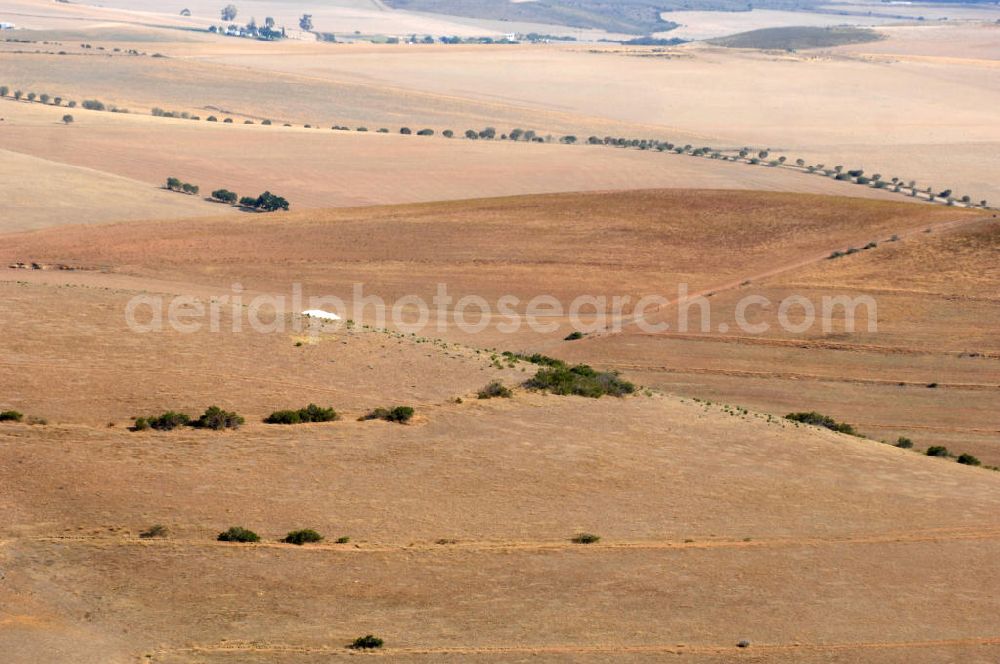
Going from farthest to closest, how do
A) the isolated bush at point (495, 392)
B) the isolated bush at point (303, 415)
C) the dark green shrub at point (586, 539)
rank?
the isolated bush at point (495, 392) < the isolated bush at point (303, 415) < the dark green shrub at point (586, 539)

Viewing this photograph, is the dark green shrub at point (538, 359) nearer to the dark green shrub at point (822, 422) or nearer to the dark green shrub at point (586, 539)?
the dark green shrub at point (822, 422)

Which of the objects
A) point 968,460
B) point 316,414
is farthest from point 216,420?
point 968,460

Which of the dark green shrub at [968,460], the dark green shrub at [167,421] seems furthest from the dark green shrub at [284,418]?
the dark green shrub at [968,460]

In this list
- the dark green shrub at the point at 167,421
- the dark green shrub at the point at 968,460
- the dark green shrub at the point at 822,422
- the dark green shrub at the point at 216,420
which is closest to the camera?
the dark green shrub at the point at 167,421

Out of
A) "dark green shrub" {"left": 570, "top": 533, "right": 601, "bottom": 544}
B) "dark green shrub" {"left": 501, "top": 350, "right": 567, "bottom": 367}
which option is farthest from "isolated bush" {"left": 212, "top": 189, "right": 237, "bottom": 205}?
"dark green shrub" {"left": 570, "top": 533, "right": 601, "bottom": 544}

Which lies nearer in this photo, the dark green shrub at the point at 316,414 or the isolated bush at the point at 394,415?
the dark green shrub at the point at 316,414

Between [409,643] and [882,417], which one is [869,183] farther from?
[409,643]

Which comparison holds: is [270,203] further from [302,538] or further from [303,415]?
[302,538]

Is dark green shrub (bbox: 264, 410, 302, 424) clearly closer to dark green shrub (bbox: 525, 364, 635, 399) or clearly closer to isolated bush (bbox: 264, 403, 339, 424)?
isolated bush (bbox: 264, 403, 339, 424)
